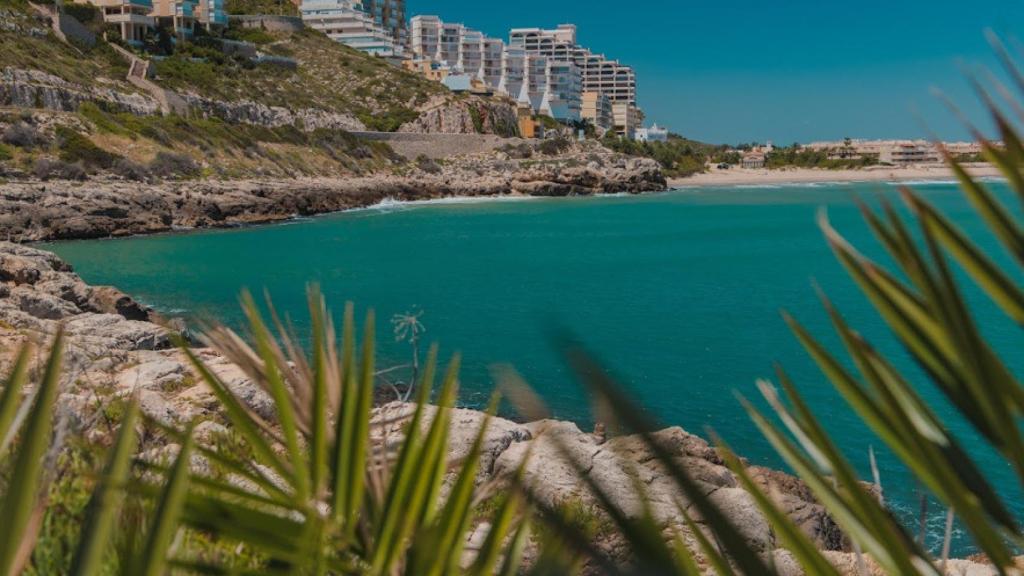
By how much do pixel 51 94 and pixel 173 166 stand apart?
22.3 ft

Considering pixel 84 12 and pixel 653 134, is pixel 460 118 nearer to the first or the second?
pixel 84 12

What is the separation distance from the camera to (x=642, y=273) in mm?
26031

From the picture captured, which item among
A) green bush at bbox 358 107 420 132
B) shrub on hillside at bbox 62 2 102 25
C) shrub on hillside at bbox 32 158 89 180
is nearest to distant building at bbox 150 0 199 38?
shrub on hillside at bbox 62 2 102 25

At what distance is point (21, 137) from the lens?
34219 millimetres

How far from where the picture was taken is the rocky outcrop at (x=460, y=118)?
65312mm

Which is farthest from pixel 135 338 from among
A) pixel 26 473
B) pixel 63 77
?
pixel 63 77

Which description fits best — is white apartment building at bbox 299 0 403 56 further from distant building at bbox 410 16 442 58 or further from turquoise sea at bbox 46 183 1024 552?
turquoise sea at bbox 46 183 1024 552

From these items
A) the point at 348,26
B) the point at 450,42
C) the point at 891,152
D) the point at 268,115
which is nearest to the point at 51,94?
the point at 268,115

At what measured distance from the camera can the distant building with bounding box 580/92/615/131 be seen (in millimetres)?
100812

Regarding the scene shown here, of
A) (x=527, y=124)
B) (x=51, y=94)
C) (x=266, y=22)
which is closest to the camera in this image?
(x=51, y=94)

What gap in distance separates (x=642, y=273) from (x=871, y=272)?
25497 mm

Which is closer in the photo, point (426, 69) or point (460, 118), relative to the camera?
point (460, 118)

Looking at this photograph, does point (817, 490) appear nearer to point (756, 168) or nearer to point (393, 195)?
point (393, 195)

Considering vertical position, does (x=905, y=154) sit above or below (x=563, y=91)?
below
